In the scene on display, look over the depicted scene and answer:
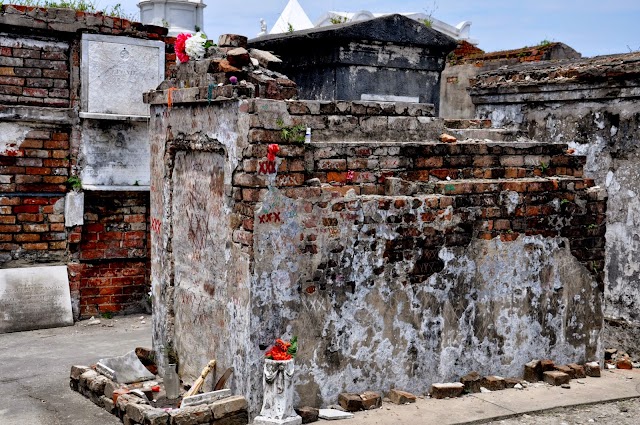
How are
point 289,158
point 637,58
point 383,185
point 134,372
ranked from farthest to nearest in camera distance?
1. point 637,58
2. point 134,372
3. point 383,185
4. point 289,158

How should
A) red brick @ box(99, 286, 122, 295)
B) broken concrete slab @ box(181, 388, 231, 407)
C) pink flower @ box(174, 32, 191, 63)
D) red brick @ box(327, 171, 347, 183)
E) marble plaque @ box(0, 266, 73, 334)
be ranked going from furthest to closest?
red brick @ box(99, 286, 122, 295) < marble plaque @ box(0, 266, 73, 334) < pink flower @ box(174, 32, 191, 63) < red brick @ box(327, 171, 347, 183) < broken concrete slab @ box(181, 388, 231, 407)

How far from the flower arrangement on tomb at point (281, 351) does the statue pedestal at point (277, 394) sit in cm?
5

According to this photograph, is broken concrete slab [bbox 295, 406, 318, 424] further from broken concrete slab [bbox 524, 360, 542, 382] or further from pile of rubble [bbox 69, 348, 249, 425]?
broken concrete slab [bbox 524, 360, 542, 382]

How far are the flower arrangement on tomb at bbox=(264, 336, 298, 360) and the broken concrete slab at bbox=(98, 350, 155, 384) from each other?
5.34 ft

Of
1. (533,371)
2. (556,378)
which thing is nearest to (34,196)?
(533,371)

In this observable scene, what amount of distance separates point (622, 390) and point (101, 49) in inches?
257

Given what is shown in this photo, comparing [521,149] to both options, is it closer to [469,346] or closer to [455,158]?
[455,158]

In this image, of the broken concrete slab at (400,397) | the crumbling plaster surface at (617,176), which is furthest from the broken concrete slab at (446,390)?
the crumbling plaster surface at (617,176)

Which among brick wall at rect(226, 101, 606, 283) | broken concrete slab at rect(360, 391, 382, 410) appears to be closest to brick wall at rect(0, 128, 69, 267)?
brick wall at rect(226, 101, 606, 283)

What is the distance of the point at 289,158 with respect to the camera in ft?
18.7

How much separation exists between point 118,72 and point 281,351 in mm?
5181

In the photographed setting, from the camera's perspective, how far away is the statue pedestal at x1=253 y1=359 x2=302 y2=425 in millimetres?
5461

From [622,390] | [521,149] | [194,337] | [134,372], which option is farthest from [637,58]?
[134,372]

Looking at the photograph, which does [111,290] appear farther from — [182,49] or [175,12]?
[175,12]
